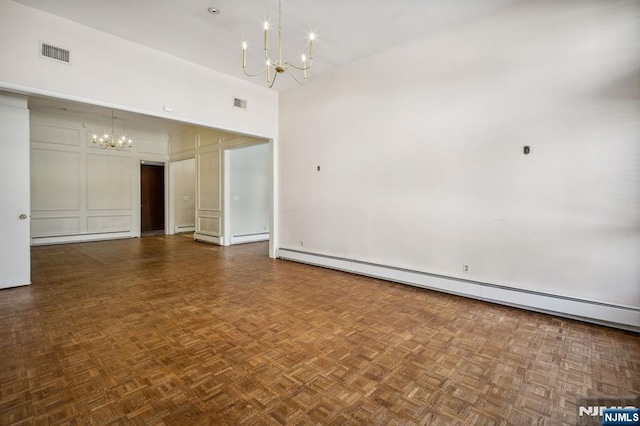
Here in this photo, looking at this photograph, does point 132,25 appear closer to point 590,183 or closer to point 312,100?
point 312,100

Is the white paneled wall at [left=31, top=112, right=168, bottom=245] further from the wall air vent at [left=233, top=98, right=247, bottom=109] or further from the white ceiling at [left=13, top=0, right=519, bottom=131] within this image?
the wall air vent at [left=233, top=98, right=247, bottom=109]

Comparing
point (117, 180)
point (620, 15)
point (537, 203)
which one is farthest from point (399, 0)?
point (117, 180)

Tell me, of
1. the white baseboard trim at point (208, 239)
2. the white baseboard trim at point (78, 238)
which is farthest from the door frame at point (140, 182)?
the white baseboard trim at point (208, 239)

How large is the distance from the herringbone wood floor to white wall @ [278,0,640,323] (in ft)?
2.30

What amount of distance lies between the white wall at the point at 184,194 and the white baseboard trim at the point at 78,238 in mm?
1656

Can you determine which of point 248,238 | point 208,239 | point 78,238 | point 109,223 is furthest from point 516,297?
point 78,238

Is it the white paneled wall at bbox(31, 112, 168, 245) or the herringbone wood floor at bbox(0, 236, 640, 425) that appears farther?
the white paneled wall at bbox(31, 112, 168, 245)

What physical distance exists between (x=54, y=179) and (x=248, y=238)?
543cm

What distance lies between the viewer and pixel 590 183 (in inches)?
121

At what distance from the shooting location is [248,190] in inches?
328

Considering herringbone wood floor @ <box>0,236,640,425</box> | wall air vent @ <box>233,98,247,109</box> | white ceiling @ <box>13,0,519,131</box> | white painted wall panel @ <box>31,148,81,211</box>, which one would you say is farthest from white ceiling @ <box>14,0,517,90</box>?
white painted wall panel @ <box>31,148,81,211</box>

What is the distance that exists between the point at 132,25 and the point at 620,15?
5.64 metres

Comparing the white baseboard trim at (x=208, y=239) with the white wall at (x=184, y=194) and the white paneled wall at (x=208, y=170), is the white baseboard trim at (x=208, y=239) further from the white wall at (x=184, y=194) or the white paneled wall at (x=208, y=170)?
the white wall at (x=184, y=194)

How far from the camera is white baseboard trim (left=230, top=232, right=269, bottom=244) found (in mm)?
8086
